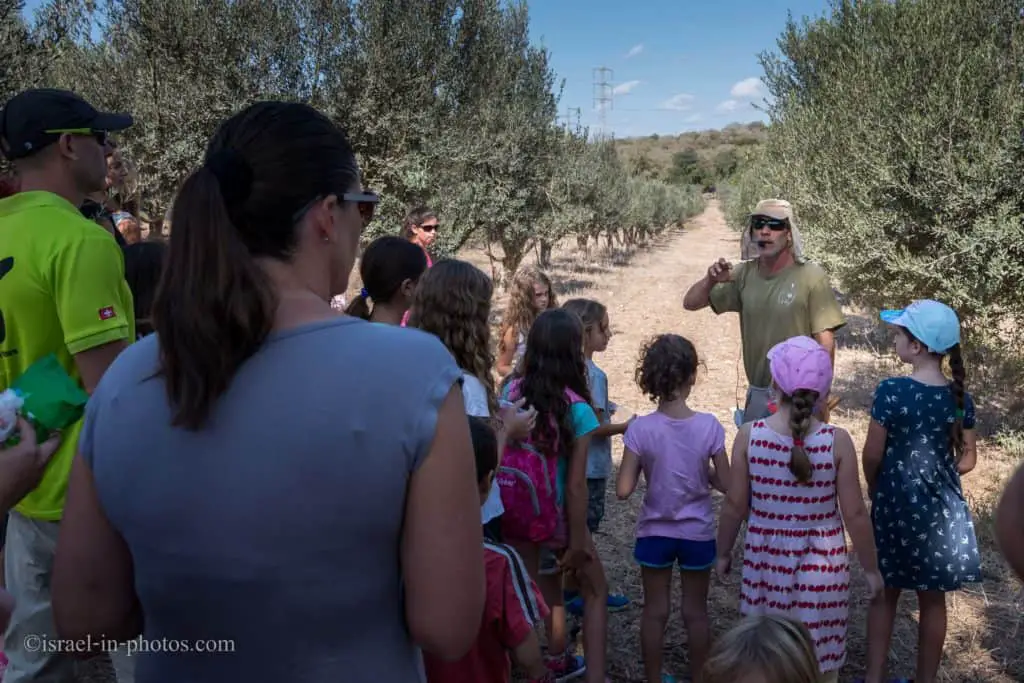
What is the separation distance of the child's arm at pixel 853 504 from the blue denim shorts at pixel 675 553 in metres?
0.62

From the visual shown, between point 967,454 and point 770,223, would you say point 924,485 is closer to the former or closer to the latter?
point 967,454

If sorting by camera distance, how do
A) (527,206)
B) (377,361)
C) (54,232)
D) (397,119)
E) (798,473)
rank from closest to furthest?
(377,361) → (54,232) → (798,473) → (397,119) → (527,206)

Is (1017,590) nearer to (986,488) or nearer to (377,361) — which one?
(986,488)

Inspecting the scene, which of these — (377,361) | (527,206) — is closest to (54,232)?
(377,361)

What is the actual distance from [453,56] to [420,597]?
13.4 meters

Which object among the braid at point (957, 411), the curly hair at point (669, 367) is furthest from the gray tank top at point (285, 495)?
the braid at point (957, 411)

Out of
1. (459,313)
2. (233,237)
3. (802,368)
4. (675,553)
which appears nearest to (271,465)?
(233,237)

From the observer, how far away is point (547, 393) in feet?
9.91

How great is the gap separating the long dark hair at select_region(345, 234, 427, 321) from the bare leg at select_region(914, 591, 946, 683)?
7.77 feet

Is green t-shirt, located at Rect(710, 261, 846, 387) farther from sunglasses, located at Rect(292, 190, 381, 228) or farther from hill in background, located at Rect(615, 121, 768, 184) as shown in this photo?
hill in background, located at Rect(615, 121, 768, 184)

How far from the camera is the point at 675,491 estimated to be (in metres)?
3.19

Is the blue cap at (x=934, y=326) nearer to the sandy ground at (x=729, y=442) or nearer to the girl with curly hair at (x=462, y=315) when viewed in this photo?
the sandy ground at (x=729, y=442)

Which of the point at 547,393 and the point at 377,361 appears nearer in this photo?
the point at 377,361

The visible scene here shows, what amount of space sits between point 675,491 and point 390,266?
1.42 metres
